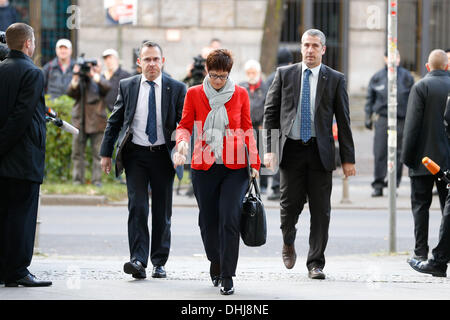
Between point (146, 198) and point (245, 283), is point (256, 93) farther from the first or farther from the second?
point (245, 283)

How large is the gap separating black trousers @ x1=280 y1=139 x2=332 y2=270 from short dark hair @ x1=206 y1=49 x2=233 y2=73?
1347mm

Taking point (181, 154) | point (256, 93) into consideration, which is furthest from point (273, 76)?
point (181, 154)

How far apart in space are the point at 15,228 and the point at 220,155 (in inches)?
66.0

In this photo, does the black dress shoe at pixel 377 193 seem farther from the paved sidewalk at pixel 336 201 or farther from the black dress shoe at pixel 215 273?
the black dress shoe at pixel 215 273

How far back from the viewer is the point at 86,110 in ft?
54.5

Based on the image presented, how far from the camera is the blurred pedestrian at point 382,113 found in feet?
53.1

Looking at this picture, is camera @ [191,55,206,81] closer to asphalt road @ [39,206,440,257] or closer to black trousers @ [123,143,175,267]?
asphalt road @ [39,206,440,257]

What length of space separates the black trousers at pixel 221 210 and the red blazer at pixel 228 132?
77 mm

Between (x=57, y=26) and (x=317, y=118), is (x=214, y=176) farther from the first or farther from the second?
(x=57, y=26)

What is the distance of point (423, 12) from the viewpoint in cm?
2641

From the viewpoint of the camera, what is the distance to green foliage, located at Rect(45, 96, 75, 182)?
55.4 feet

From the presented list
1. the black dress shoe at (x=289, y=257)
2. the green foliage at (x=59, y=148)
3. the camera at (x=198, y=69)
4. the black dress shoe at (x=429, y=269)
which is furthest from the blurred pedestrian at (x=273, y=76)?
the black dress shoe at (x=429, y=269)
